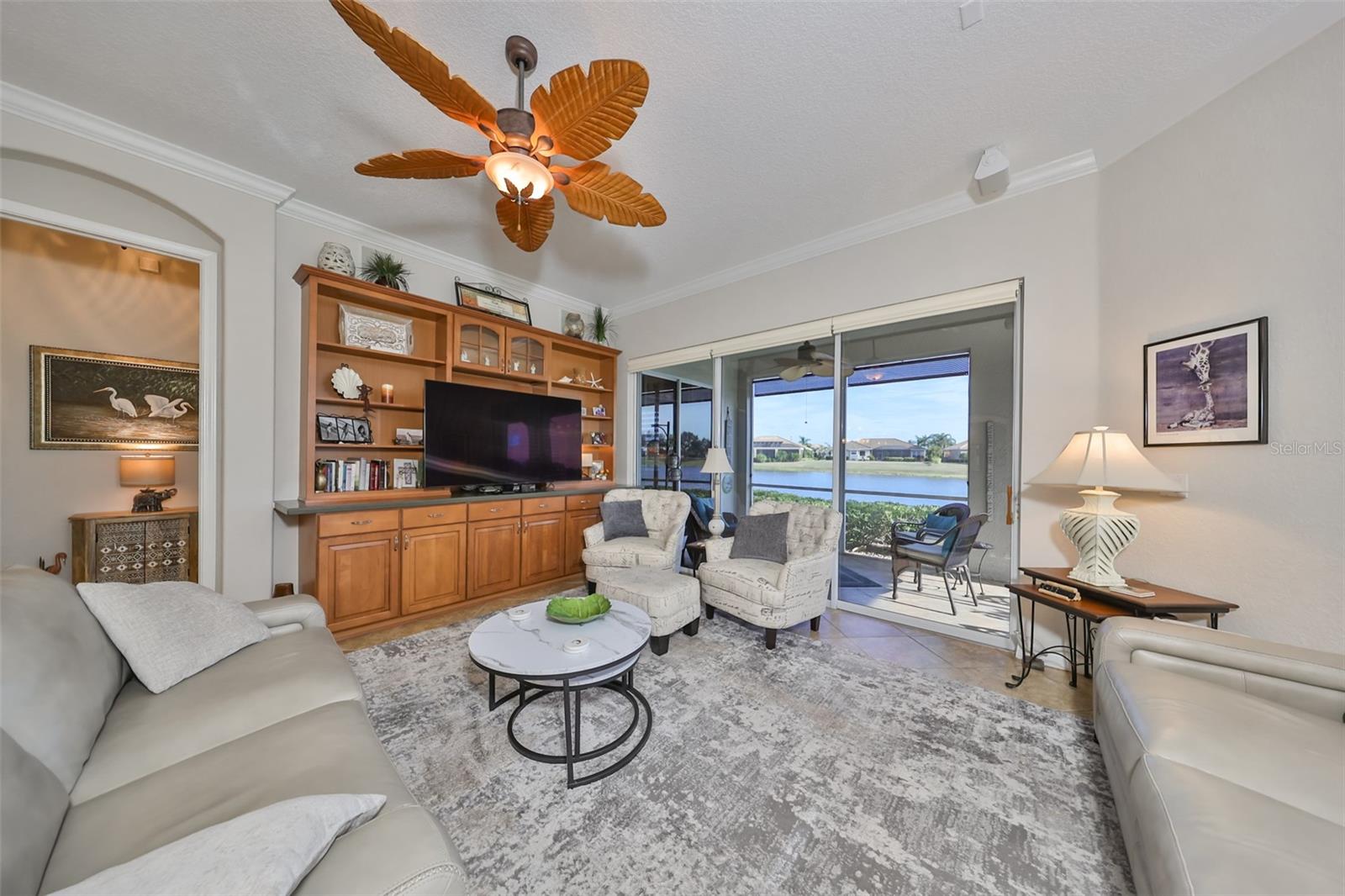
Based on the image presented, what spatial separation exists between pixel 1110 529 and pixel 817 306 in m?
2.27

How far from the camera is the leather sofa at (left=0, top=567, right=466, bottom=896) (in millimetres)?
705

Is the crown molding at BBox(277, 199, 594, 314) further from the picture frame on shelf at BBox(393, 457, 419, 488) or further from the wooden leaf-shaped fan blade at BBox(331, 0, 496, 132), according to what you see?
the wooden leaf-shaped fan blade at BBox(331, 0, 496, 132)

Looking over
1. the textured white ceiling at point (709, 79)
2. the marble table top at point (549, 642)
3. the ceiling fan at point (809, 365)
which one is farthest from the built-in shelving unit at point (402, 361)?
the ceiling fan at point (809, 365)

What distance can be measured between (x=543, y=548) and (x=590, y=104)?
325cm

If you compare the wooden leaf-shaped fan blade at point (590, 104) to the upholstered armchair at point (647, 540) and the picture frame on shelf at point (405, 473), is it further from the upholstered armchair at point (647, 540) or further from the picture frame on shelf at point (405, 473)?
the picture frame on shelf at point (405, 473)

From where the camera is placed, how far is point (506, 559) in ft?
11.8

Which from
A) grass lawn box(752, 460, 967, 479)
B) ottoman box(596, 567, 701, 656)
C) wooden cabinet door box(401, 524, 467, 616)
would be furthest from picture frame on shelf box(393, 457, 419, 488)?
grass lawn box(752, 460, 967, 479)

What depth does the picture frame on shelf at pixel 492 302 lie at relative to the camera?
3736 millimetres

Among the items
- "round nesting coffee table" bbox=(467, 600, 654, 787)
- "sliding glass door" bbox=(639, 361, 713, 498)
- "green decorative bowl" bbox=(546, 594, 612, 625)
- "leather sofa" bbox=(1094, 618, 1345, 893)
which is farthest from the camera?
"sliding glass door" bbox=(639, 361, 713, 498)

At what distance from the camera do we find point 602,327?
469cm

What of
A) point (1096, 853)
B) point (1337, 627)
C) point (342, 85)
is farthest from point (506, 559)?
point (1337, 627)

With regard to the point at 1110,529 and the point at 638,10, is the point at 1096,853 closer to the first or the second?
the point at 1110,529

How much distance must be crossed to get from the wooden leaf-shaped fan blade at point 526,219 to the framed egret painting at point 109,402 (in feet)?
9.26

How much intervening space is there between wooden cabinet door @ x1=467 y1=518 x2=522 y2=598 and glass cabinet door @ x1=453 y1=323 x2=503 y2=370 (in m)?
1.37
